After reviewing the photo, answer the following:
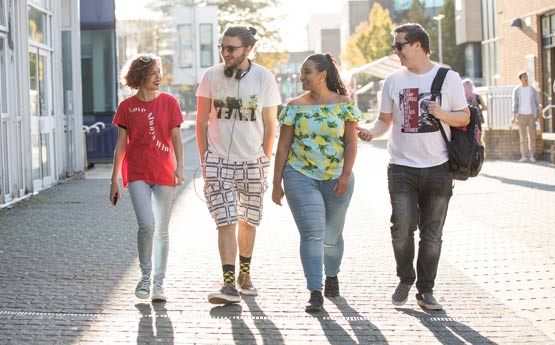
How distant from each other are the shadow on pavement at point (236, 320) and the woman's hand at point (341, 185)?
0.93 meters

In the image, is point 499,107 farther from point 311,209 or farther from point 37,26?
point 311,209

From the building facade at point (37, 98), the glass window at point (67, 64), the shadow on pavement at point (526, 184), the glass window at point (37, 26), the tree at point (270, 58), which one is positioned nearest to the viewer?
the building facade at point (37, 98)

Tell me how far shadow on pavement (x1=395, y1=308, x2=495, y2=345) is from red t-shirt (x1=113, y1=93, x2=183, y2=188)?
174cm

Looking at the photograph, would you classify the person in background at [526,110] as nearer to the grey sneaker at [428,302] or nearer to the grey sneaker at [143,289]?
the grey sneaker at [428,302]

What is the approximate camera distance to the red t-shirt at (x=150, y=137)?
274 inches

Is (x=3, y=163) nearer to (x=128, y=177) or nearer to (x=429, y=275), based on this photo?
(x=128, y=177)

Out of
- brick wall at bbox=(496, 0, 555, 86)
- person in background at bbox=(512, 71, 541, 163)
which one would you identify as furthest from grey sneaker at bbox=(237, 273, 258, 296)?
brick wall at bbox=(496, 0, 555, 86)

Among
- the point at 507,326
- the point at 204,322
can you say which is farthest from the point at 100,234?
the point at 507,326

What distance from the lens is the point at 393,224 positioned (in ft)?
22.1

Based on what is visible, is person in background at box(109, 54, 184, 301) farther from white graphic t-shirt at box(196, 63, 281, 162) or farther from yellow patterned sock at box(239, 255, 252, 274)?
yellow patterned sock at box(239, 255, 252, 274)

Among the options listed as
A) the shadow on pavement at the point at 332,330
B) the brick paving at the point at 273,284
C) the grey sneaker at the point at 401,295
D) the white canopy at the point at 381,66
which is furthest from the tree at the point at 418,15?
the shadow on pavement at the point at 332,330

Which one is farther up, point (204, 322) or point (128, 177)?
point (128, 177)

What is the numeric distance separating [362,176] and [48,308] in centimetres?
1207

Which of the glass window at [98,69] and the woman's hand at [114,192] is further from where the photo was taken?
the glass window at [98,69]
